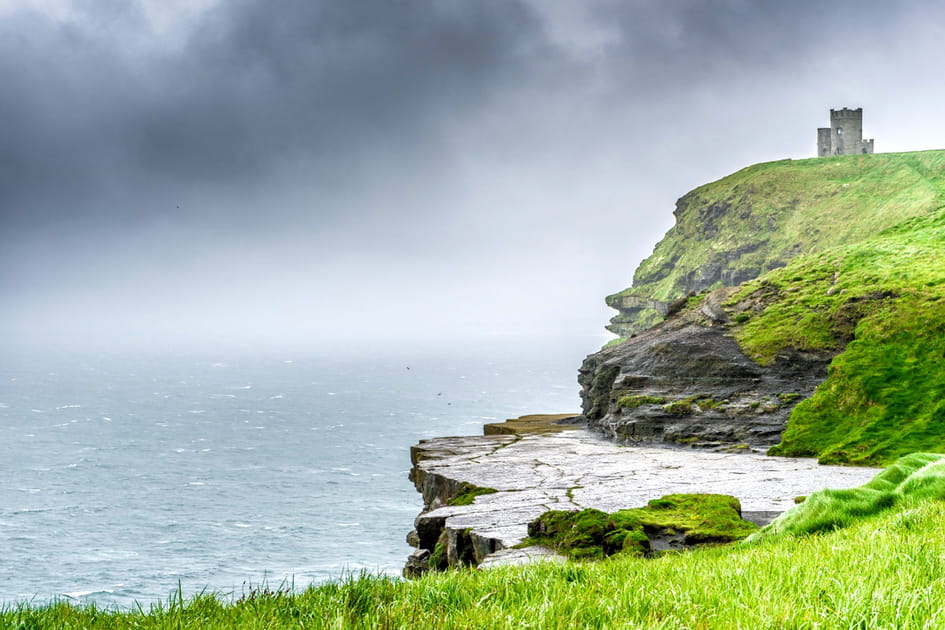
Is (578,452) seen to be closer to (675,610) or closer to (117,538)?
(675,610)

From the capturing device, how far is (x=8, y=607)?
419 centimetres

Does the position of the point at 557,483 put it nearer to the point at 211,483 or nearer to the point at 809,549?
the point at 809,549

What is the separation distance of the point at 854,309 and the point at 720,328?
19.0 feet

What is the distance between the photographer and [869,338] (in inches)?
1037

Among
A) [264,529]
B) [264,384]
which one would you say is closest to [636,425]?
[264,529]

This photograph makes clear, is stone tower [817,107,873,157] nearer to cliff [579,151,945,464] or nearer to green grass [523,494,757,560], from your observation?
cliff [579,151,945,464]

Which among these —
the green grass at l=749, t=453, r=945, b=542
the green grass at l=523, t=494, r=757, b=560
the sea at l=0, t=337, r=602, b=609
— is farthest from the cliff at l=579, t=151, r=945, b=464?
the green grass at l=749, t=453, r=945, b=542

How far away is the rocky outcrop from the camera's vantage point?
Answer: 26.4m

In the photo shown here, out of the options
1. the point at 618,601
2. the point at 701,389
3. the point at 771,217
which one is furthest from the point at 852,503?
the point at 771,217

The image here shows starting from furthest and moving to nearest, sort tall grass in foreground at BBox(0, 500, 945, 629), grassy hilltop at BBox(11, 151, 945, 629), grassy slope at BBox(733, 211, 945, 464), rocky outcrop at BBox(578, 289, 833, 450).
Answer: rocky outcrop at BBox(578, 289, 833, 450)
grassy slope at BBox(733, 211, 945, 464)
grassy hilltop at BBox(11, 151, 945, 629)
tall grass in foreground at BBox(0, 500, 945, 629)

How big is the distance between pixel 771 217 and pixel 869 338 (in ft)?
339

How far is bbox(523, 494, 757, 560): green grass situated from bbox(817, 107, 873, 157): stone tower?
5722 inches

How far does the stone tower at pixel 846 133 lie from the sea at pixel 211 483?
7296 centimetres

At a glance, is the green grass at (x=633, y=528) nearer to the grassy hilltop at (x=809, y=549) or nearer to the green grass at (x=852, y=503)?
the grassy hilltop at (x=809, y=549)
